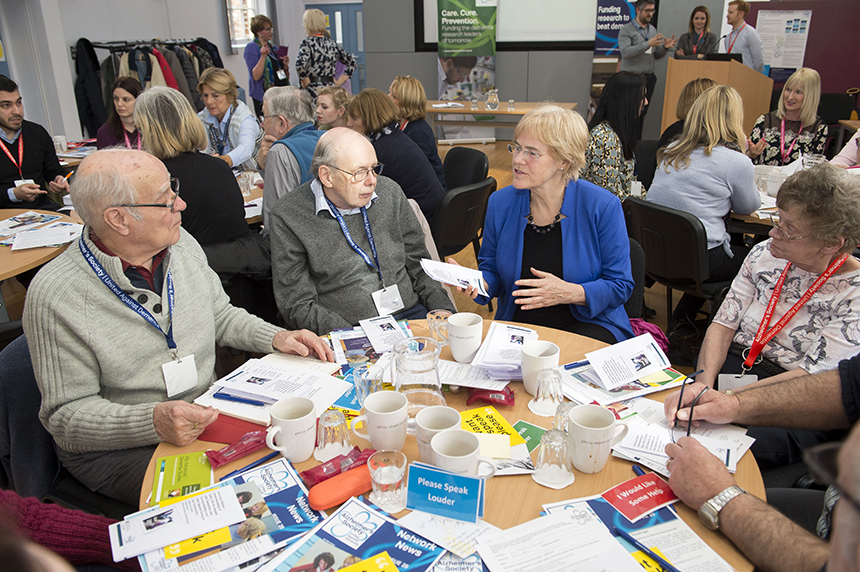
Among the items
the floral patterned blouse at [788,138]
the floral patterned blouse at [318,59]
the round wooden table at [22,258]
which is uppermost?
the floral patterned blouse at [318,59]

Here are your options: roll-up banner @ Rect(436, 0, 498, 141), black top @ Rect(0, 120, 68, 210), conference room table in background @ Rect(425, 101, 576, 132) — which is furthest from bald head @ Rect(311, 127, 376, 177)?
roll-up banner @ Rect(436, 0, 498, 141)

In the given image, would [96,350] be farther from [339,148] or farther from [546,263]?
[546,263]

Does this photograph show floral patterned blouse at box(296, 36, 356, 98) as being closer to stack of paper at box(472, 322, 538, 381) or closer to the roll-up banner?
the roll-up banner

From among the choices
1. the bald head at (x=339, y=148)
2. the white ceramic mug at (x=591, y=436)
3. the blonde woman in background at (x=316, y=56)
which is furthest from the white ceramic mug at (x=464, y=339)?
the blonde woman in background at (x=316, y=56)

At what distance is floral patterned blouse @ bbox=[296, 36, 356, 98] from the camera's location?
24.9 feet

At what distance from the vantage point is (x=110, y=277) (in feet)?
5.18

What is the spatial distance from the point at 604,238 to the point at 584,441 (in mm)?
1239

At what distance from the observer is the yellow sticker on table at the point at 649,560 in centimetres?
100

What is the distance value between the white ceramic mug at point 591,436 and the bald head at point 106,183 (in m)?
1.35

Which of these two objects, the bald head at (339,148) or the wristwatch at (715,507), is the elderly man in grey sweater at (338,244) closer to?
the bald head at (339,148)

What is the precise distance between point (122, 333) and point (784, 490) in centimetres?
188

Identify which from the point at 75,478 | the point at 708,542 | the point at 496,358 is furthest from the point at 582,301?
the point at 75,478

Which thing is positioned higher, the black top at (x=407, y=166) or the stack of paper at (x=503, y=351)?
the black top at (x=407, y=166)

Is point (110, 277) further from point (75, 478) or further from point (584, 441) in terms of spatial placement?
point (584, 441)
